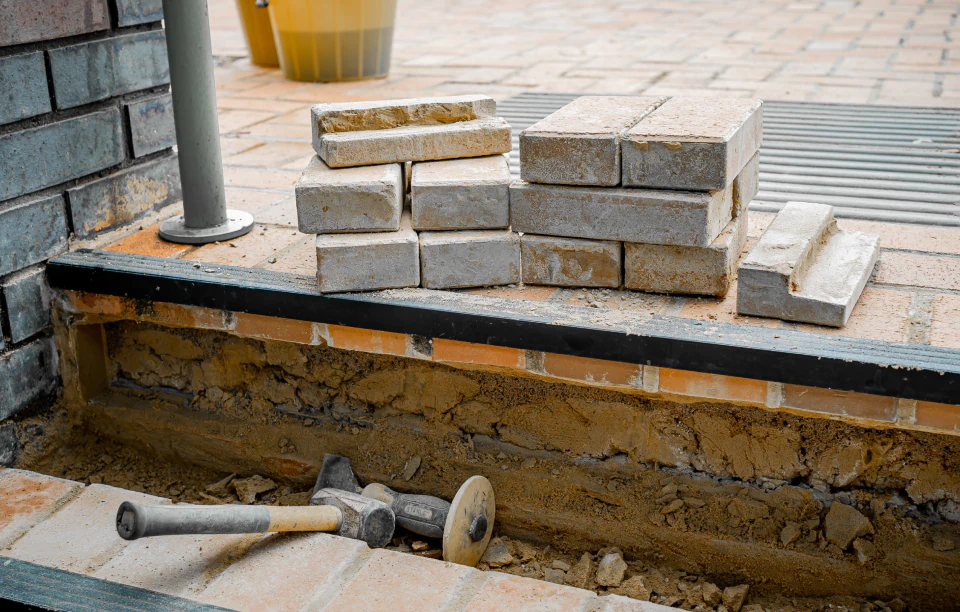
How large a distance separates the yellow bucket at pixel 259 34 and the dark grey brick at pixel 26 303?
4.29m

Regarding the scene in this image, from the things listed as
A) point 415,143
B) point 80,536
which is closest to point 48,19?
point 415,143

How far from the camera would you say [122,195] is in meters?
3.65

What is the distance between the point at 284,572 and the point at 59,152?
→ 178cm

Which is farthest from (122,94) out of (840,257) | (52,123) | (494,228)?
(840,257)

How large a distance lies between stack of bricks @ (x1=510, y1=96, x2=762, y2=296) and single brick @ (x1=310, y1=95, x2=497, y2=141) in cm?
34

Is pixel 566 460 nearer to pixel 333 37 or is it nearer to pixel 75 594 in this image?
pixel 75 594

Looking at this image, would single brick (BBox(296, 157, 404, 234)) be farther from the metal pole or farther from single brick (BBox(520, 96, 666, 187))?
the metal pole

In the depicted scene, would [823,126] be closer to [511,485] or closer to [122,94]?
[511,485]

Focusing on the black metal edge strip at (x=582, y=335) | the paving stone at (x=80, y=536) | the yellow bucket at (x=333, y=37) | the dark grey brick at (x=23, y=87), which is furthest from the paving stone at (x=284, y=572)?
the yellow bucket at (x=333, y=37)

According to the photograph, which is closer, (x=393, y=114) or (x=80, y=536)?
(x=80, y=536)

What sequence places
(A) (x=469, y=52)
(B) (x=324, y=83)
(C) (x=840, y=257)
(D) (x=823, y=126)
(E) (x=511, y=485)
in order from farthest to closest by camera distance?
(A) (x=469, y=52)
(B) (x=324, y=83)
(D) (x=823, y=126)
(E) (x=511, y=485)
(C) (x=840, y=257)

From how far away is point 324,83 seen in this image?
21.5 feet

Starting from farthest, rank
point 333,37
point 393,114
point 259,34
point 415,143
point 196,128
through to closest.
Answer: point 259,34, point 333,37, point 196,128, point 393,114, point 415,143

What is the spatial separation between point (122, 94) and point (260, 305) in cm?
116
